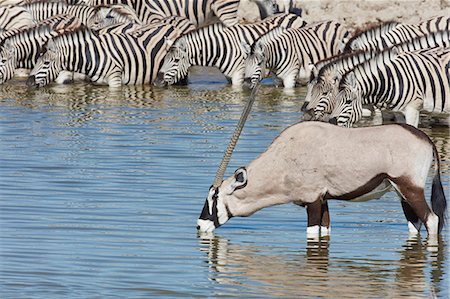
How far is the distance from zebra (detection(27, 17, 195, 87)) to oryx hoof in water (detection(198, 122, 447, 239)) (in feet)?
33.5

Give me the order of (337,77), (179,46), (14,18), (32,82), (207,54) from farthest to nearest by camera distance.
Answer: (14,18) → (207,54) → (179,46) → (32,82) → (337,77)

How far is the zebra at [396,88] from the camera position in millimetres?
15203

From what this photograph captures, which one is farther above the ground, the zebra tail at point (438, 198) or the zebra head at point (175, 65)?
the zebra tail at point (438, 198)

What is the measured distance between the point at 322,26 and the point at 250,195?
11.7 metres

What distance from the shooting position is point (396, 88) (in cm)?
1548

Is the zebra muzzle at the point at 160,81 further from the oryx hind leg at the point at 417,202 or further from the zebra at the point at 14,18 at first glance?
the oryx hind leg at the point at 417,202

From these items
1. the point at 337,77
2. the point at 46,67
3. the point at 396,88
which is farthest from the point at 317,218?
the point at 46,67

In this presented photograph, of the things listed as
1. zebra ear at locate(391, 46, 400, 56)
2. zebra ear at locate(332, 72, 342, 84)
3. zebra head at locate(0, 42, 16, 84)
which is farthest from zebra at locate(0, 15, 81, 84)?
zebra ear at locate(391, 46, 400, 56)

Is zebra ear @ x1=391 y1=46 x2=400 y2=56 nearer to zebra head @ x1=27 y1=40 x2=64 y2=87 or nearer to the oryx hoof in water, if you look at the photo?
zebra head @ x1=27 y1=40 x2=64 y2=87

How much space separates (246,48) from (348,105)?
560 cm

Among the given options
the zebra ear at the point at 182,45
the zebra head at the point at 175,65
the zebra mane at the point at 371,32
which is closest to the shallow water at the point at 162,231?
the zebra mane at the point at 371,32

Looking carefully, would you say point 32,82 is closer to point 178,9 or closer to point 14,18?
point 14,18

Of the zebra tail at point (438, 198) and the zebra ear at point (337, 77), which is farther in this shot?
the zebra ear at point (337, 77)

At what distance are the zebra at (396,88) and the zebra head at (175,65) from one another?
5003mm
